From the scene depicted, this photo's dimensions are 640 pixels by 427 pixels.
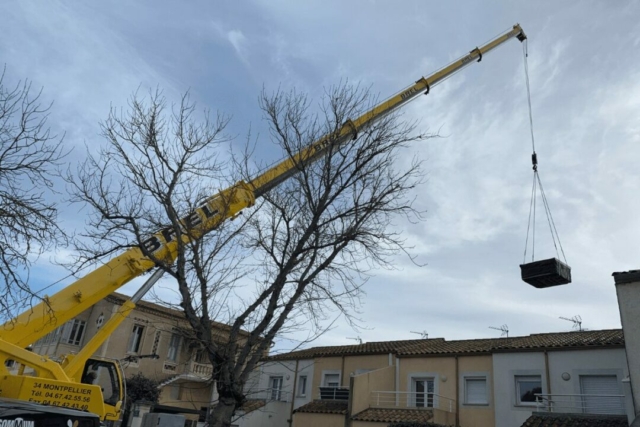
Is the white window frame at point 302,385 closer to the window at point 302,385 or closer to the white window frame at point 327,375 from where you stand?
the window at point 302,385

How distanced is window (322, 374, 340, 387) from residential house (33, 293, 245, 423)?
8.60 metres

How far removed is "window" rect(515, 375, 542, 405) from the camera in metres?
17.6

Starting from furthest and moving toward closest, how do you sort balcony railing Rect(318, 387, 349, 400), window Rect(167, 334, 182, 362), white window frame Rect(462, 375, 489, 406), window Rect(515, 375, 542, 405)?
1. window Rect(167, 334, 182, 362)
2. balcony railing Rect(318, 387, 349, 400)
3. white window frame Rect(462, 375, 489, 406)
4. window Rect(515, 375, 542, 405)

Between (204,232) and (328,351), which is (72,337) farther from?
(204,232)

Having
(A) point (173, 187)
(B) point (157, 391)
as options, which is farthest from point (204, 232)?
(B) point (157, 391)

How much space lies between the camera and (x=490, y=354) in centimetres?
1917

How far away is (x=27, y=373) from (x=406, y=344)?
17339 millimetres

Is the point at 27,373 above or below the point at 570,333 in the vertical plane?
below

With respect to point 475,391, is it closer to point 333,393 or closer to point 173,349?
point 333,393

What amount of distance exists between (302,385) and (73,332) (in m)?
15.6

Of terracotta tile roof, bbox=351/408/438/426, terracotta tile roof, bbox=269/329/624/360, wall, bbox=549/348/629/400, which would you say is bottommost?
terracotta tile roof, bbox=351/408/438/426

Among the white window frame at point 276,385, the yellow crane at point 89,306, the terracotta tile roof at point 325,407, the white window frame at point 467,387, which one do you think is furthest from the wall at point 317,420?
the yellow crane at point 89,306

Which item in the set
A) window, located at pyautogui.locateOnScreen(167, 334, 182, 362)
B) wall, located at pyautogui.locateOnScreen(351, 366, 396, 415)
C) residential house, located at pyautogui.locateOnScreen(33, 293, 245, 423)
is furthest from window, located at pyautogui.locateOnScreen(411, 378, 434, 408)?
window, located at pyautogui.locateOnScreen(167, 334, 182, 362)

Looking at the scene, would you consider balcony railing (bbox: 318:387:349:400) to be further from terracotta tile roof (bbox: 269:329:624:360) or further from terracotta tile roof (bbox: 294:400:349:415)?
terracotta tile roof (bbox: 269:329:624:360)
